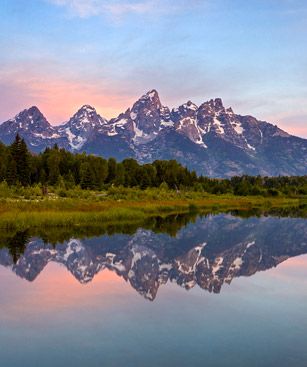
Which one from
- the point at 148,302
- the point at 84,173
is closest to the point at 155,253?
the point at 148,302

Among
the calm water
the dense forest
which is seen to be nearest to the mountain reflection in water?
A: the calm water

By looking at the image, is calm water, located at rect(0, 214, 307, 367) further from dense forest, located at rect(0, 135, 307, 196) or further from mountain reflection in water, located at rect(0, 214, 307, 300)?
dense forest, located at rect(0, 135, 307, 196)

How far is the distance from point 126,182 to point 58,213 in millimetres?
89691

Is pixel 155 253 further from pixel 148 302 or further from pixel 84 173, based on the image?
pixel 84 173

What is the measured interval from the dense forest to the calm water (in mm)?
56241

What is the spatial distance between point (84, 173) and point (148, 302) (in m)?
98.0

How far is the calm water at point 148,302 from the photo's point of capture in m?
14.6

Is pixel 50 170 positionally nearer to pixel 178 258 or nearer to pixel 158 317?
pixel 178 258

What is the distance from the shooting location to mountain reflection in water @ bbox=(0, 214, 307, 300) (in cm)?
2878

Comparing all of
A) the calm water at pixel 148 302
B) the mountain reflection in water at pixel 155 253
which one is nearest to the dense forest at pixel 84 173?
the mountain reflection in water at pixel 155 253

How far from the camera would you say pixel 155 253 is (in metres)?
38.0

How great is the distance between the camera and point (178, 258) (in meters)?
35.3

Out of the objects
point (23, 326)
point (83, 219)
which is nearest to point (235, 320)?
point (23, 326)

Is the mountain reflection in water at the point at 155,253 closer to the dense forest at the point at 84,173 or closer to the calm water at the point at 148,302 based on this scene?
the calm water at the point at 148,302
